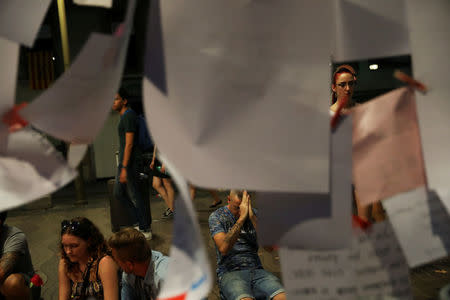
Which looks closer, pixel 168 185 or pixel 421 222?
pixel 421 222

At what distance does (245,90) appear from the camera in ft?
1.72

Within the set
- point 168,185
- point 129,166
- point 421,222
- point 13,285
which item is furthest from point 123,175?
point 421,222

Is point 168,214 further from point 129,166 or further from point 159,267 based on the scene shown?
point 159,267

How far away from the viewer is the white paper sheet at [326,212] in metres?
0.53

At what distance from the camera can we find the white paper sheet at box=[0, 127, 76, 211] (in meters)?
0.55

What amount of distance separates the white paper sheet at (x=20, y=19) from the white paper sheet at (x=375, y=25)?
375mm

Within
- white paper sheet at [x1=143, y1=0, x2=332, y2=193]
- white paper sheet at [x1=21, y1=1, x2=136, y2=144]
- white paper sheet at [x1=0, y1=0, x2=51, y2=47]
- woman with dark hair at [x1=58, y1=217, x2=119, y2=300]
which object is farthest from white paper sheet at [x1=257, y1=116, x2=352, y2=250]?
woman with dark hair at [x1=58, y1=217, x2=119, y2=300]

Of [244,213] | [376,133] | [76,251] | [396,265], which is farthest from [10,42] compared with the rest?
[244,213]

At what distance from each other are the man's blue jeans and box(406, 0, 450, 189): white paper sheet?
3694 mm

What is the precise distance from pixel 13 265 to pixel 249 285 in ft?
4.24

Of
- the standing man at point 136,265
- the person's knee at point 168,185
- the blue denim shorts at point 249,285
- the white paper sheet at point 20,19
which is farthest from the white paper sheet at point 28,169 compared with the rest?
the person's knee at point 168,185

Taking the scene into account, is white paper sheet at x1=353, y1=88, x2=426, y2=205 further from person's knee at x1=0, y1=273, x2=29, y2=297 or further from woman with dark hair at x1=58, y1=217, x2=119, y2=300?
person's knee at x1=0, y1=273, x2=29, y2=297

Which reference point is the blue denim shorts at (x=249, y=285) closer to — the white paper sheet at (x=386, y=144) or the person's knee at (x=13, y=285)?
the person's knee at (x=13, y=285)

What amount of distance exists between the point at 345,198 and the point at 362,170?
0.05 m
